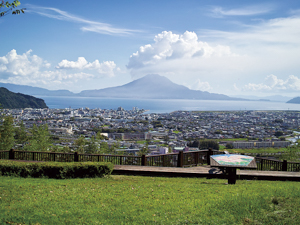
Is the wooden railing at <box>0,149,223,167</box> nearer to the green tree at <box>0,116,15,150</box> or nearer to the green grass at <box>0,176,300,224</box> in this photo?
the green grass at <box>0,176,300,224</box>

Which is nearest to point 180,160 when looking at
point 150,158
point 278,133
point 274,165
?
point 150,158

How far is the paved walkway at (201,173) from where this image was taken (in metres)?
11.0

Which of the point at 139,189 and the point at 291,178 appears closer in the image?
the point at 139,189

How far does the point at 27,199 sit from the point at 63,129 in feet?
141

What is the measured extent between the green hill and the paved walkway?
61.6 m

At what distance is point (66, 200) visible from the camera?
261 inches

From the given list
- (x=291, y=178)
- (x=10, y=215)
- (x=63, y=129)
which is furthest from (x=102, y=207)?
(x=63, y=129)

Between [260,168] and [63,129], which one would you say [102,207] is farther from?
[63,129]

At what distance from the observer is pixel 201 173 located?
1152 centimetres

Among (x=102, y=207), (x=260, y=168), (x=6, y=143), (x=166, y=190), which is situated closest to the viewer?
(x=102, y=207)

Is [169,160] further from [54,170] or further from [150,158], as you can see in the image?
[54,170]

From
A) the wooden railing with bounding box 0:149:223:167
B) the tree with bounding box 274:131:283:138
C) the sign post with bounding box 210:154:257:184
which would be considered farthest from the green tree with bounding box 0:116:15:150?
the tree with bounding box 274:131:283:138

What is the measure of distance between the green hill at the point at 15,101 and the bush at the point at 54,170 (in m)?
59.7

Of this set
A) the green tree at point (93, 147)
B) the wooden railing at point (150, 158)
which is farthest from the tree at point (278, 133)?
the wooden railing at point (150, 158)
